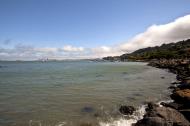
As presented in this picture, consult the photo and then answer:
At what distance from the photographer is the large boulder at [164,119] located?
13.7 meters

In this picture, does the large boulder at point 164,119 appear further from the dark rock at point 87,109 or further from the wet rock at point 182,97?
the dark rock at point 87,109

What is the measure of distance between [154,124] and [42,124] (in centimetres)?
832

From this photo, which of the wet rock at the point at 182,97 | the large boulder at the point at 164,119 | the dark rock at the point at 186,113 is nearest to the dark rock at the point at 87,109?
the large boulder at the point at 164,119

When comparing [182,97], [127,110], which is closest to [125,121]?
[127,110]

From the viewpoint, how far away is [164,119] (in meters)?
14.2

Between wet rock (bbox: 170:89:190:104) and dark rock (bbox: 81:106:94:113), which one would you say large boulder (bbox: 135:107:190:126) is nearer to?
wet rock (bbox: 170:89:190:104)

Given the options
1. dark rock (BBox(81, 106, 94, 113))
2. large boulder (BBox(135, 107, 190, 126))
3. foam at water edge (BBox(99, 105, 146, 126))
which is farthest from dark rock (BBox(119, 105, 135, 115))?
large boulder (BBox(135, 107, 190, 126))

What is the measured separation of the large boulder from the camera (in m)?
13.7

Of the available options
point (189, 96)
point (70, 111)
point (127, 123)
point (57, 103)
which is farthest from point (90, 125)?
point (189, 96)

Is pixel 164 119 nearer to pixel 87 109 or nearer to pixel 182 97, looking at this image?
pixel 182 97

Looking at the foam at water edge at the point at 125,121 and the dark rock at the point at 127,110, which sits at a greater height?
the dark rock at the point at 127,110

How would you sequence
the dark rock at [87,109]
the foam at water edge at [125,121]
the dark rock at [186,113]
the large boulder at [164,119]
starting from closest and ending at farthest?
the large boulder at [164,119] → the dark rock at [186,113] → the foam at water edge at [125,121] → the dark rock at [87,109]

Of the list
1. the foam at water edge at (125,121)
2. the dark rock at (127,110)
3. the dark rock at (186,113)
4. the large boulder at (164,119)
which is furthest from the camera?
the dark rock at (127,110)

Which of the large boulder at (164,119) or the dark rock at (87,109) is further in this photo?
the dark rock at (87,109)
